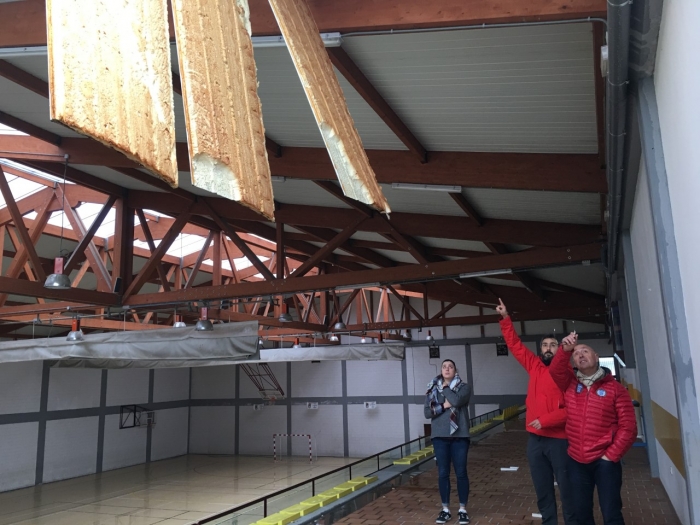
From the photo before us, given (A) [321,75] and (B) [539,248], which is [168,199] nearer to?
(B) [539,248]

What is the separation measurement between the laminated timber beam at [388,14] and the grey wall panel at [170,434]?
22510 mm

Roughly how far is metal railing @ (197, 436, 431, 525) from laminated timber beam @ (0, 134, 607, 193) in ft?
11.4

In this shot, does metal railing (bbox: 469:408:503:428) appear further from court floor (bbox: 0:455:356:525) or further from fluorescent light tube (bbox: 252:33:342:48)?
fluorescent light tube (bbox: 252:33:342:48)

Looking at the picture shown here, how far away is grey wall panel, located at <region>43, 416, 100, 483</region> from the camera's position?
1927 cm

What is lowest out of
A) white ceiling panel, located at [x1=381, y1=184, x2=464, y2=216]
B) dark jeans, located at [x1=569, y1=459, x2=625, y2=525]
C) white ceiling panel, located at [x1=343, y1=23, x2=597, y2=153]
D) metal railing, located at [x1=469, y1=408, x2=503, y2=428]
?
metal railing, located at [x1=469, y1=408, x2=503, y2=428]

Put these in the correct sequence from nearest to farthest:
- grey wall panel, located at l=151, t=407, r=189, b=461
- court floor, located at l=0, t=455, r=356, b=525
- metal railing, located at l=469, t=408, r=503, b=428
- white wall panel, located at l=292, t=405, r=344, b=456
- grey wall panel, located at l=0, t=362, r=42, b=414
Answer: court floor, located at l=0, t=455, r=356, b=525, metal railing, located at l=469, t=408, r=503, b=428, grey wall panel, located at l=0, t=362, r=42, b=414, white wall panel, located at l=292, t=405, r=344, b=456, grey wall panel, located at l=151, t=407, r=189, b=461

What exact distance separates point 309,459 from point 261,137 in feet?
74.3

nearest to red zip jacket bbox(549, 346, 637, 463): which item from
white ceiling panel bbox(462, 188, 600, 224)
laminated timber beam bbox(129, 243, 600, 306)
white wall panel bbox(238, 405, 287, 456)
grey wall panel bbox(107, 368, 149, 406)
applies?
white ceiling panel bbox(462, 188, 600, 224)

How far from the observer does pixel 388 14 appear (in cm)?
310

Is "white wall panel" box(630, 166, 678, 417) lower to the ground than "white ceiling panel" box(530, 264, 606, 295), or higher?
lower

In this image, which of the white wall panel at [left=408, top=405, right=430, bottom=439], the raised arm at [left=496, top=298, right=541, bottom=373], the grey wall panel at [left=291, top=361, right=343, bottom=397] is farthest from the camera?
the grey wall panel at [left=291, top=361, right=343, bottom=397]

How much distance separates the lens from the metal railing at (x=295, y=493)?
547 cm

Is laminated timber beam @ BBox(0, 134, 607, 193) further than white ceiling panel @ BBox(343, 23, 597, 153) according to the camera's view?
Yes

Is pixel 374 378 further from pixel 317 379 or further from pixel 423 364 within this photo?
pixel 317 379
